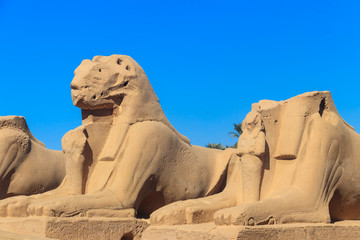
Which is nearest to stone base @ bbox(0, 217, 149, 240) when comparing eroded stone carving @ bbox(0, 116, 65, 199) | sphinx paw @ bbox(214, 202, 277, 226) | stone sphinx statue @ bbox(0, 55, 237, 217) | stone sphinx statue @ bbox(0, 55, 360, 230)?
stone sphinx statue @ bbox(0, 55, 360, 230)

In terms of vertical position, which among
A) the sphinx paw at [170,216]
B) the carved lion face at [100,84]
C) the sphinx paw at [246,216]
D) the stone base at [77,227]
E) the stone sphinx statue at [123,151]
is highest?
the carved lion face at [100,84]

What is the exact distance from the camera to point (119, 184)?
22.9ft

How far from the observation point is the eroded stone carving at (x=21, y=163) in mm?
8961

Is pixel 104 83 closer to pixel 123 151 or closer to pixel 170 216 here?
pixel 123 151

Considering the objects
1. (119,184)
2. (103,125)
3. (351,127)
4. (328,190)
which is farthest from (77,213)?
(351,127)

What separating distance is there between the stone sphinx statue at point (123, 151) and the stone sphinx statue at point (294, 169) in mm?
816

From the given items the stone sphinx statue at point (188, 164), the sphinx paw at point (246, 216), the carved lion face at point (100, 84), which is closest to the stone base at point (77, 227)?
the stone sphinx statue at point (188, 164)

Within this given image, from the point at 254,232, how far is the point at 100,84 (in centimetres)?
303

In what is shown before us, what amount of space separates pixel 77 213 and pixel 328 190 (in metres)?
2.66

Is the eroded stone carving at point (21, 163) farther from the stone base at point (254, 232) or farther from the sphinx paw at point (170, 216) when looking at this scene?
the stone base at point (254, 232)

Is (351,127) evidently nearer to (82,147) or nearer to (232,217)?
(232,217)

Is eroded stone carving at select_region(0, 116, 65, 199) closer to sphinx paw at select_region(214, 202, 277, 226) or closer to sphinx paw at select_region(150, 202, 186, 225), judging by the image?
sphinx paw at select_region(150, 202, 186, 225)

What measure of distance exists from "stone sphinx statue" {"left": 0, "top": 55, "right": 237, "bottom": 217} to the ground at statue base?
321 mm

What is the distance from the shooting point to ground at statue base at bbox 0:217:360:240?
564 centimetres
